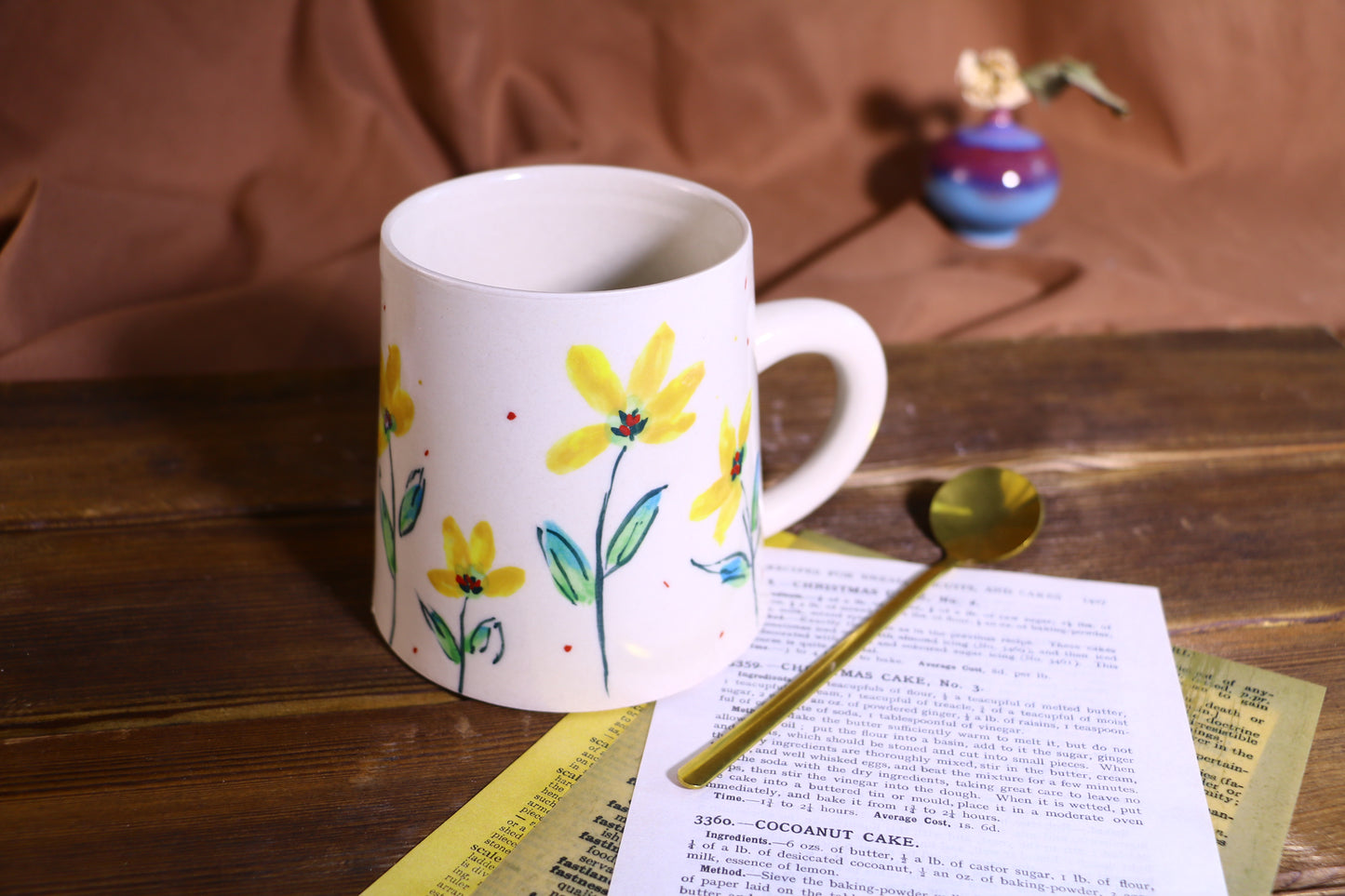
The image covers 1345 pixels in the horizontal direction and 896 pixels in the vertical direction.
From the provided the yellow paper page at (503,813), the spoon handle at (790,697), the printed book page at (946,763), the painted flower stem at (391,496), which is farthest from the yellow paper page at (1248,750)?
the painted flower stem at (391,496)

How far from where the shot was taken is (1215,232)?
1.11 m

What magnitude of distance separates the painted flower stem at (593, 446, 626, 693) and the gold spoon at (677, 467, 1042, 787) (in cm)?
6

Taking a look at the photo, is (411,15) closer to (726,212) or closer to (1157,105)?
(726,212)

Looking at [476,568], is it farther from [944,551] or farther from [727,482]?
[944,551]

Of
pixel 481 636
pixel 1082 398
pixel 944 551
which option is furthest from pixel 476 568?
pixel 1082 398

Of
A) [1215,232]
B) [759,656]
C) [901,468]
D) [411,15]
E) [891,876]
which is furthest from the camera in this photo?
[1215,232]

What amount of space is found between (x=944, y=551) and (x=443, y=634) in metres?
0.27

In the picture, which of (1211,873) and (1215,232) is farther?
(1215,232)

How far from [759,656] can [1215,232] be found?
34.6 inches

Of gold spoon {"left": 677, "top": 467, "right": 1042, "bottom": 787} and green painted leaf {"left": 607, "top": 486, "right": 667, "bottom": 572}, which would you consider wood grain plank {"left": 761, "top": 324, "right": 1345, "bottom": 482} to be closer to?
gold spoon {"left": 677, "top": 467, "right": 1042, "bottom": 787}

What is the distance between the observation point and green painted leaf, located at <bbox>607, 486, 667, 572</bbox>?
0.40 m

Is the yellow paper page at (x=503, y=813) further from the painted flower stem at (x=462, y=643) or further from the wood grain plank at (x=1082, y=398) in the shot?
the wood grain plank at (x=1082, y=398)

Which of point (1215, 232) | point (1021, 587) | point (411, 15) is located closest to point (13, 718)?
point (1021, 587)

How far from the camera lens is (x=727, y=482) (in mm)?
429
